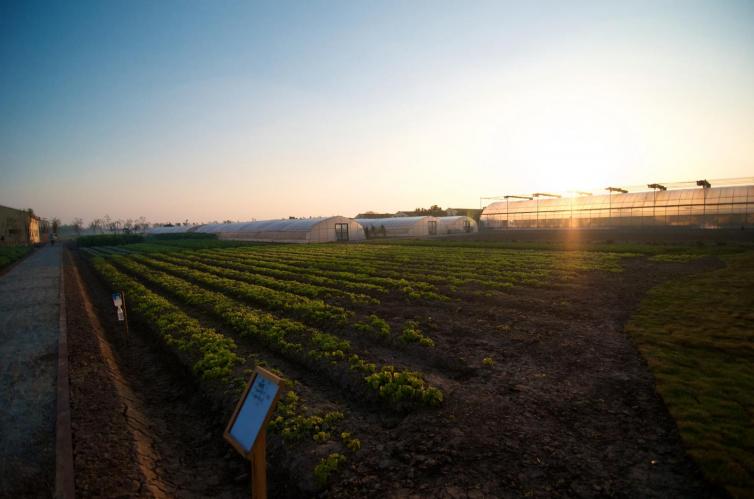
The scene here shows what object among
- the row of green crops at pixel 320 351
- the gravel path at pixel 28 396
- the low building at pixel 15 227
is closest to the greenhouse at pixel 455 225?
the row of green crops at pixel 320 351

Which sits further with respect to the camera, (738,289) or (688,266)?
(688,266)

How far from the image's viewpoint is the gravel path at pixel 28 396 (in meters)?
5.93

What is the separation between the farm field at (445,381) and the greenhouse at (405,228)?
156 ft

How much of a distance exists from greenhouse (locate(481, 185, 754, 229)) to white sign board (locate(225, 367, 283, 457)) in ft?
192

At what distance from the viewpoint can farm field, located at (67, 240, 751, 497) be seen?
572cm

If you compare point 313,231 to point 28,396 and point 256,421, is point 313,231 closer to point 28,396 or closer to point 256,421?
point 28,396

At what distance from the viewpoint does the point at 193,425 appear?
802cm

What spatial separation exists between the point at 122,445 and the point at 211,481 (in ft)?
6.00

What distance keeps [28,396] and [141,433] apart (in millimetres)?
3543

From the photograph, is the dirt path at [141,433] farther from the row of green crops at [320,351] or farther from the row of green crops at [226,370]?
the row of green crops at [320,351]

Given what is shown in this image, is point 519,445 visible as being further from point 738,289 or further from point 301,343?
point 738,289

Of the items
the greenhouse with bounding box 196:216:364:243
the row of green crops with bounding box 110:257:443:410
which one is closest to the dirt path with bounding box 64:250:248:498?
the row of green crops with bounding box 110:257:443:410

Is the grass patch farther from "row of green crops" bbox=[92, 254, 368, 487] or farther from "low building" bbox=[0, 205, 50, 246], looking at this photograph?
"low building" bbox=[0, 205, 50, 246]

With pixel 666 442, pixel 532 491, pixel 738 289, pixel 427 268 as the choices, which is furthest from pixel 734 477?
pixel 427 268
